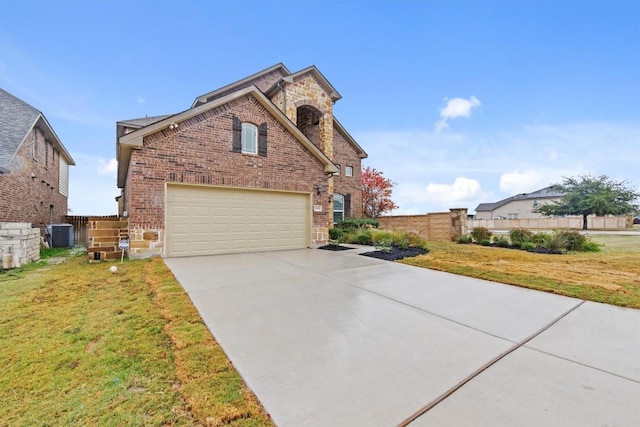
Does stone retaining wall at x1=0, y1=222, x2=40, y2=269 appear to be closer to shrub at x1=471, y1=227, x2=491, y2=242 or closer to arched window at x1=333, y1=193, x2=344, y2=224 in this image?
arched window at x1=333, y1=193, x2=344, y2=224

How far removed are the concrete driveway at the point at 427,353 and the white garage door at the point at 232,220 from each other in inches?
156

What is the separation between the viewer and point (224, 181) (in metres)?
8.90

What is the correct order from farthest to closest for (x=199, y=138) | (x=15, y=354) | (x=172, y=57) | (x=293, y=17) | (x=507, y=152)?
(x=507, y=152) → (x=172, y=57) → (x=293, y=17) → (x=199, y=138) → (x=15, y=354)

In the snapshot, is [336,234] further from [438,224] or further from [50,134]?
[50,134]

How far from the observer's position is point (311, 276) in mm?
5707

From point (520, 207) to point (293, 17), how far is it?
4569 centimetres

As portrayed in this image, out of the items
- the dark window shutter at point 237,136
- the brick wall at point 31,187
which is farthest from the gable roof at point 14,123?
the dark window shutter at point 237,136

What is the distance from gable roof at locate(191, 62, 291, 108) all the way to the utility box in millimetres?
8658

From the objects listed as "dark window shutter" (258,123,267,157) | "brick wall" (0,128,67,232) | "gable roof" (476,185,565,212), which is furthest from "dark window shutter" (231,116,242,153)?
"gable roof" (476,185,565,212)

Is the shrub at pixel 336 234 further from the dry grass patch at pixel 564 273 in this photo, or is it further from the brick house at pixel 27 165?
the brick house at pixel 27 165

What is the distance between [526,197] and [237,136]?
47774mm

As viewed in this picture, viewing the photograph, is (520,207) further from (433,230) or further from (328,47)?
(328,47)

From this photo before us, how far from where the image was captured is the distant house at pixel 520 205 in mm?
39844

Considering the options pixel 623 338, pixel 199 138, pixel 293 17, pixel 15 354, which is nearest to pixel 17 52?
pixel 199 138
